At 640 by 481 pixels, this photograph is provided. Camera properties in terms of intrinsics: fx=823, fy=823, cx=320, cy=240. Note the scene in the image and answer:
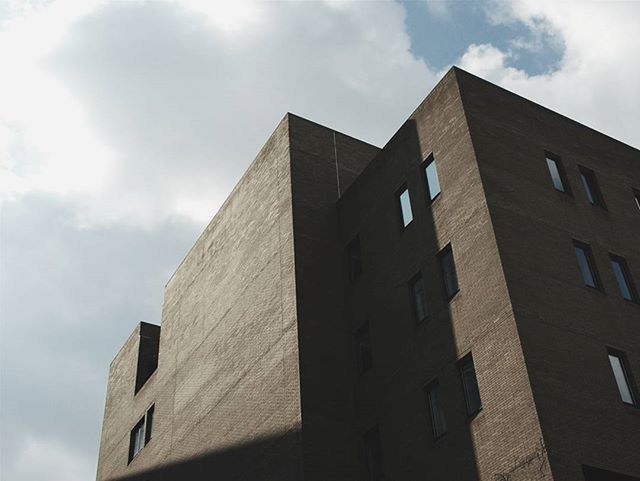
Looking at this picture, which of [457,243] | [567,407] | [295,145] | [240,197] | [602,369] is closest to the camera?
[567,407]

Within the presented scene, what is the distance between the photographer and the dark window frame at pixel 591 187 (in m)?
26.2

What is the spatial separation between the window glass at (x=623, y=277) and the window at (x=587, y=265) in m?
0.86

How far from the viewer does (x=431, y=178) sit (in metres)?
26.6

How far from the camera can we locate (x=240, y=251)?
3372 centimetres

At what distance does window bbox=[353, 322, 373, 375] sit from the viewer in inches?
1047

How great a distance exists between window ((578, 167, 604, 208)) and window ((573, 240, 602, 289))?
2412mm

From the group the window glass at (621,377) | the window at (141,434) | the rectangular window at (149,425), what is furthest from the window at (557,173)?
the window at (141,434)

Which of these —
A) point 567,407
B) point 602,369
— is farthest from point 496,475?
point 602,369

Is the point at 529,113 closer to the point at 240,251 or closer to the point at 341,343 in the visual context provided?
the point at 341,343

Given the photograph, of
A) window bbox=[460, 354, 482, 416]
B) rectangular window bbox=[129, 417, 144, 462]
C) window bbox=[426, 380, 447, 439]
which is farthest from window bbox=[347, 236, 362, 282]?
rectangular window bbox=[129, 417, 144, 462]

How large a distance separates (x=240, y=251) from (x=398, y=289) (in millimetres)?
9680

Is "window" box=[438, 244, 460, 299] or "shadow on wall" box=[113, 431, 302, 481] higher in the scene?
"window" box=[438, 244, 460, 299]

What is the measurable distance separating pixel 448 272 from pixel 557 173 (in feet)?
17.3

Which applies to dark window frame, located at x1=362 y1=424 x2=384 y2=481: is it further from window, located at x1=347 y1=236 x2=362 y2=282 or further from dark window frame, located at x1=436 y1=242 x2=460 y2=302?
window, located at x1=347 y1=236 x2=362 y2=282
